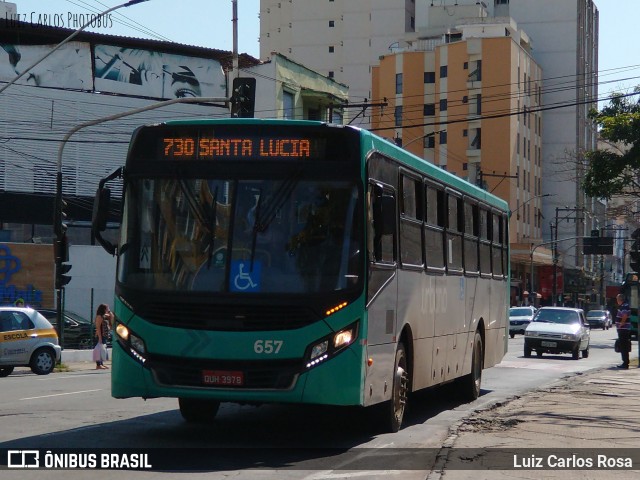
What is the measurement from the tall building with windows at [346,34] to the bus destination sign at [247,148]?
309 feet

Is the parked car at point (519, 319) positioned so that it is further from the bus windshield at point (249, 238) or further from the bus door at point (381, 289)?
the bus windshield at point (249, 238)

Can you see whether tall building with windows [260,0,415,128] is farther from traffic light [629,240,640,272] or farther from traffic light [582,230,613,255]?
traffic light [629,240,640,272]

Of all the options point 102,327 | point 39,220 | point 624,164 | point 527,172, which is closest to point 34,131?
point 39,220

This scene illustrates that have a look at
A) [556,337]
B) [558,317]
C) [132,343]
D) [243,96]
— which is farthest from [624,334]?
[132,343]

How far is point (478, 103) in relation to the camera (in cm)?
9225

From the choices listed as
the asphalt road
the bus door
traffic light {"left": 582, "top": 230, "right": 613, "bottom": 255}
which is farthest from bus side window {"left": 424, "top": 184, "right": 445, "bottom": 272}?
traffic light {"left": 582, "top": 230, "right": 613, "bottom": 255}

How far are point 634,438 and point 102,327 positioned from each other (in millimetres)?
19252

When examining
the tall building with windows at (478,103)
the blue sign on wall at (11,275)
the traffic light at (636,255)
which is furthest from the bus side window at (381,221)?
the tall building with windows at (478,103)

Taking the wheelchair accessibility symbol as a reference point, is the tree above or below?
above

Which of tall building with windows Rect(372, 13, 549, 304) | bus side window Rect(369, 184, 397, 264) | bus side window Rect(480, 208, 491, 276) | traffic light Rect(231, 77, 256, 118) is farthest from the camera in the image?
tall building with windows Rect(372, 13, 549, 304)

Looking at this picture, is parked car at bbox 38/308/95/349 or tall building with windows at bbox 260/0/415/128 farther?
tall building with windows at bbox 260/0/415/128

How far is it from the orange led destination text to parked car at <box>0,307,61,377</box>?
15411mm

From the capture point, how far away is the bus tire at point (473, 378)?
17859mm

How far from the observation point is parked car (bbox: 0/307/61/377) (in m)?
25.7
